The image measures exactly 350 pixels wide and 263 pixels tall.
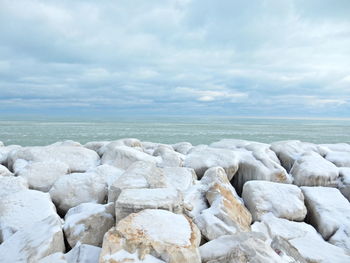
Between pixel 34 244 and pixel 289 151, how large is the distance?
7.41 metres

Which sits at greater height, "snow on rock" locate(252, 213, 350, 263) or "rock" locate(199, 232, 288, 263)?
"rock" locate(199, 232, 288, 263)

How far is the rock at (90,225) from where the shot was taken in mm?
4242

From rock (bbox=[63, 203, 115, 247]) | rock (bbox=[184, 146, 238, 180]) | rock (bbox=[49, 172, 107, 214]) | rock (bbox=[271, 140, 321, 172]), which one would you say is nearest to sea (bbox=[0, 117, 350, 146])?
rock (bbox=[271, 140, 321, 172])

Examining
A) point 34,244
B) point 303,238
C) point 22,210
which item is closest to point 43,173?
point 22,210

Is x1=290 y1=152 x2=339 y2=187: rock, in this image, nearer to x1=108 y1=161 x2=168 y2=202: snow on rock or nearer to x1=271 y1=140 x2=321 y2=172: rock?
x1=271 y1=140 x2=321 y2=172: rock

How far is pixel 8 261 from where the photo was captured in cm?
363

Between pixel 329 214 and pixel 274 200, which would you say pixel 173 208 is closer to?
pixel 274 200

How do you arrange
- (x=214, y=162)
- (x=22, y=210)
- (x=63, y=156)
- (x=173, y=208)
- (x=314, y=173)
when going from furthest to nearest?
(x=63, y=156) → (x=214, y=162) → (x=314, y=173) → (x=22, y=210) → (x=173, y=208)

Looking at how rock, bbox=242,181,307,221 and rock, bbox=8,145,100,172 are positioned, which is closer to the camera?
rock, bbox=242,181,307,221

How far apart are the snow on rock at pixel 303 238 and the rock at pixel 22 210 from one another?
11.6 feet

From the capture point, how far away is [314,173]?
7441mm

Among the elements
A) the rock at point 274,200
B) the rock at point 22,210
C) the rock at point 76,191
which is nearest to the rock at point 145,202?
the rock at point 22,210

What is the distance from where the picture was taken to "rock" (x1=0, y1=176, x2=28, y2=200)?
577 centimetres

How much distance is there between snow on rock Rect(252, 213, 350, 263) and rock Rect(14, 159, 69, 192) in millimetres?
4259
